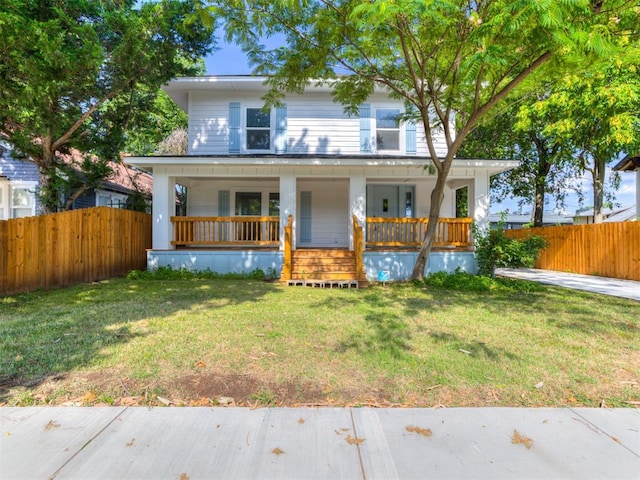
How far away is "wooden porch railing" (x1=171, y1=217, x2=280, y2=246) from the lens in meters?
10.0

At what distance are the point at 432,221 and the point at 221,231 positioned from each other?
5995 mm

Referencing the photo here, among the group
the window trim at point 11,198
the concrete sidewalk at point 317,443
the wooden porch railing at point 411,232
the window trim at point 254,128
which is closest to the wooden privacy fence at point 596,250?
the wooden porch railing at point 411,232

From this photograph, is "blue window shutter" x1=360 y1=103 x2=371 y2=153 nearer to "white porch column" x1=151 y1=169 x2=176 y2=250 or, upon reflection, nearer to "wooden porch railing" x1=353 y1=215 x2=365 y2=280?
"wooden porch railing" x1=353 y1=215 x2=365 y2=280

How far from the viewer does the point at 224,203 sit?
1219 centimetres

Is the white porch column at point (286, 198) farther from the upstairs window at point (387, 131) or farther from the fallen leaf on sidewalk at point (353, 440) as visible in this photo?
the fallen leaf on sidewalk at point (353, 440)

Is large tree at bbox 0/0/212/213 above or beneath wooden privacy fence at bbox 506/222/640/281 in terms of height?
above

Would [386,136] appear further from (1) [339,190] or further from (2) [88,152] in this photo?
(2) [88,152]

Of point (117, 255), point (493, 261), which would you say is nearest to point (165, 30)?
point (117, 255)

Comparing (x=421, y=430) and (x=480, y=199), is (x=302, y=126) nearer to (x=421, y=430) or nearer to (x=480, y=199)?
(x=480, y=199)

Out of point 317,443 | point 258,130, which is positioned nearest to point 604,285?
point 317,443

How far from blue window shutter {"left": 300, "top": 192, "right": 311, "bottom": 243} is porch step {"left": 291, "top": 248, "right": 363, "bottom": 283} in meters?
2.58

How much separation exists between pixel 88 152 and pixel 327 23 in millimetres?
8415

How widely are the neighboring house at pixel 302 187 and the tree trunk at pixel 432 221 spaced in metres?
0.70

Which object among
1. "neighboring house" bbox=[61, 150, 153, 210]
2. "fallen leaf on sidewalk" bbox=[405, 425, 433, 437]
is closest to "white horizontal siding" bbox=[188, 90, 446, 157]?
"neighboring house" bbox=[61, 150, 153, 210]
